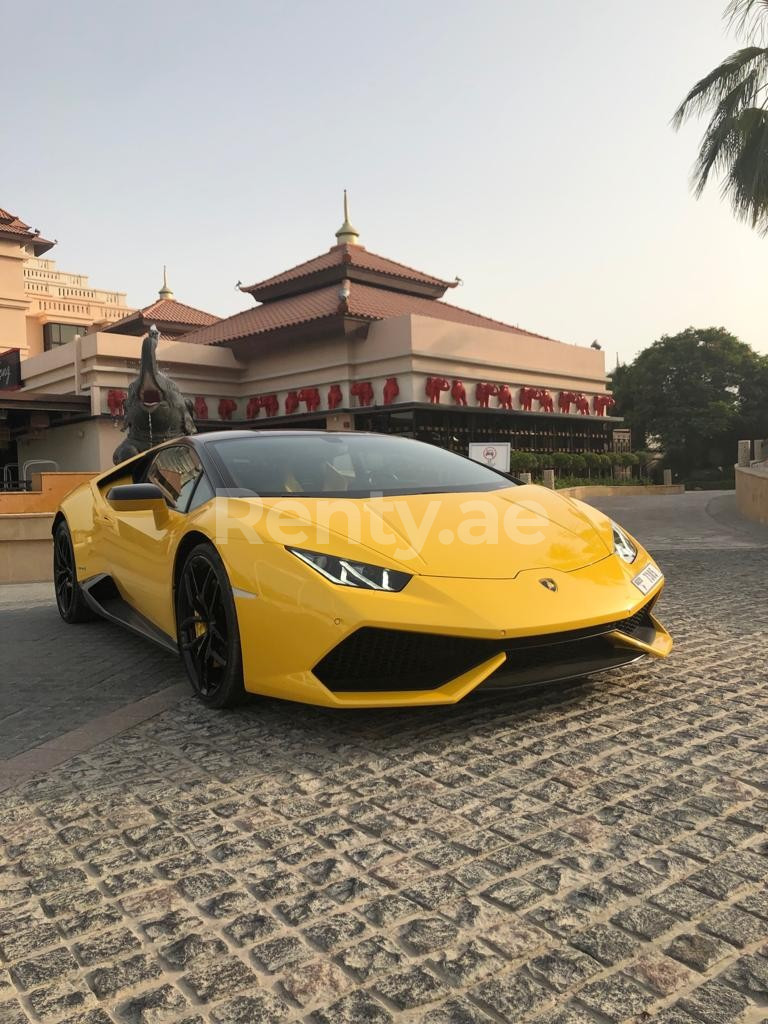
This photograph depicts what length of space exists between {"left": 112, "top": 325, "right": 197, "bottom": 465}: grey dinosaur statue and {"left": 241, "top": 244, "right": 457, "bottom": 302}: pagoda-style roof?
17.9m

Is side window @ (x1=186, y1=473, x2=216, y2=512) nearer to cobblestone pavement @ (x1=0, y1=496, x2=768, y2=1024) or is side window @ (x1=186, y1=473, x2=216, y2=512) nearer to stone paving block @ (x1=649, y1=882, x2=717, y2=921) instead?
cobblestone pavement @ (x1=0, y1=496, x2=768, y2=1024)

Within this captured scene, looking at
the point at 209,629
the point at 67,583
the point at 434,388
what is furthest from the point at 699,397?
the point at 209,629

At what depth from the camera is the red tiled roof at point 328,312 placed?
25.1m

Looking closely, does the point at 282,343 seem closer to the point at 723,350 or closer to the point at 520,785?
the point at 520,785

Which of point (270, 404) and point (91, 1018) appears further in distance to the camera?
point (270, 404)

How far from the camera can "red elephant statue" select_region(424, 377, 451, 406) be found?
23625 millimetres

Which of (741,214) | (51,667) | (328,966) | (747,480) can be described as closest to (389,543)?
(328,966)

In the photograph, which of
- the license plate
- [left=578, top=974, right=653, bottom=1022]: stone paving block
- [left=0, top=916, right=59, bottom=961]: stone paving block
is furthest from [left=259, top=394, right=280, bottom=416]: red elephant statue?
[left=578, top=974, right=653, bottom=1022]: stone paving block

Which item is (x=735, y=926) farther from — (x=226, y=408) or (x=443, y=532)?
(x=226, y=408)

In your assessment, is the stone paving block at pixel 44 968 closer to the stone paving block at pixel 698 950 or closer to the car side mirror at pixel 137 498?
the stone paving block at pixel 698 950

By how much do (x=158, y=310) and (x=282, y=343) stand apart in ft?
30.4

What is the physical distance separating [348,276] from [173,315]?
9.41 m

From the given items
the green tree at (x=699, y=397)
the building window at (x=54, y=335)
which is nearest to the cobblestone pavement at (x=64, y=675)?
the building window at (x=54, y=335)

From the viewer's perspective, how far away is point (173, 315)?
32844mm
